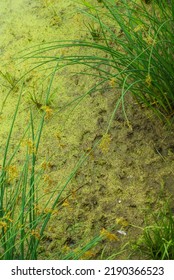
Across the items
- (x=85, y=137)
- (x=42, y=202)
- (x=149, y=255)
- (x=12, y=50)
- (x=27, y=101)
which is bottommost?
(x=149, y=255)

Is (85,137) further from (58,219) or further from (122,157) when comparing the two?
(58,219)

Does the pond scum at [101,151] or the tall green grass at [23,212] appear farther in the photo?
the pond scum at [101,151]

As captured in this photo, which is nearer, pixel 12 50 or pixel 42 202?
pixel 42 202

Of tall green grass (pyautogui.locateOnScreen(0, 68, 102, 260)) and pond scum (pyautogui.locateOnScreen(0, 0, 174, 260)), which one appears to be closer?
tall green grass (pyautogui.locateOnScreen(0, 68, 102, 260))

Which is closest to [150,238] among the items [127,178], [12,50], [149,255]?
[149,255]

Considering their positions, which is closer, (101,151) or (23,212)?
(23,212)

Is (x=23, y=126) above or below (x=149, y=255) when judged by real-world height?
above
